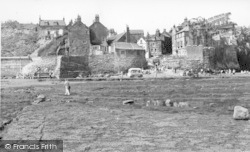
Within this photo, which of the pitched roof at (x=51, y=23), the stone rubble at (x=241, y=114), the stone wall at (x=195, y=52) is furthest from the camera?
the pitched roof at (x=51, y=23)

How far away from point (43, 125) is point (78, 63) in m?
49.8

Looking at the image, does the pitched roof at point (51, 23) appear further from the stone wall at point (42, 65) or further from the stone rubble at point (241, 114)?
the stone rubble at point (241, 114)

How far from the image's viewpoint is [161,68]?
6372 centimetres

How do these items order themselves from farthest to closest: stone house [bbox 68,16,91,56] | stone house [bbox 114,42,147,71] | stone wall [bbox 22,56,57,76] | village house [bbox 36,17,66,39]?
village house [bbox 36,17,66,39]
stone house [bbox 68,16,91,56]
stone house [bbox 114,42,147,71]
stone wall [bbox 22,56,57,76]

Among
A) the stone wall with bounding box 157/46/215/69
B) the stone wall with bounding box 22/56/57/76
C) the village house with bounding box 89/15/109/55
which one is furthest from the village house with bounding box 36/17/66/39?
the stone wall with bounding box 157/46/215/69

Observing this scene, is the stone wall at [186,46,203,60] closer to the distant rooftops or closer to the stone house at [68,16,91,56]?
the stone house at [68,16,91,56]

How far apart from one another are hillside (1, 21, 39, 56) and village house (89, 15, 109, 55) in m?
17.3

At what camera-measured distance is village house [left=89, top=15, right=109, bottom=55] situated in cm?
6750

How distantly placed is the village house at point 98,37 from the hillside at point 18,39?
56.9 ft

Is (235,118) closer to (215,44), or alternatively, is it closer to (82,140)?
(82,140)

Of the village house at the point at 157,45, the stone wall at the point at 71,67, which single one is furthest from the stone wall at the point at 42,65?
the village house at the point at 157,45

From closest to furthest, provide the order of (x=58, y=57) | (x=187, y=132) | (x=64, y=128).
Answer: (x=187, y=132), (x=64, y=128), (x=58, y=57)

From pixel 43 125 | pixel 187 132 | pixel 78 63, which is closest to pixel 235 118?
pixel 187 132

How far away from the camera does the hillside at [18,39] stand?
272ft
